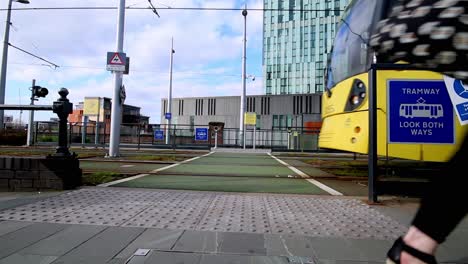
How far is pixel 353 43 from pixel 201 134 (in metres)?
20.1

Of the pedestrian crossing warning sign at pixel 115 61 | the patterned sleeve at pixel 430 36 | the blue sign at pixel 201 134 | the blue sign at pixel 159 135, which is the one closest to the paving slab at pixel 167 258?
the patterned sleeve at pixel 430 36

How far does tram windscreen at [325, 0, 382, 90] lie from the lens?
6846 mm

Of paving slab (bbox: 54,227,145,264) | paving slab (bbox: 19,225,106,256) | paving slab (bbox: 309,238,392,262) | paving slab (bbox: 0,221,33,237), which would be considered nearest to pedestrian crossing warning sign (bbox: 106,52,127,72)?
paving slab (bbox: 0,221,33,237)

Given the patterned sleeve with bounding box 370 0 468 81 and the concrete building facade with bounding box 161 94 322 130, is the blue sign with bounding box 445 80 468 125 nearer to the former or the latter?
the patterned sleeve with bounding box 370 0 468 81

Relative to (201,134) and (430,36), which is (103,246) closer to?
A: (430,36)

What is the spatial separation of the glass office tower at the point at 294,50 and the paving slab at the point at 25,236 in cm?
4612

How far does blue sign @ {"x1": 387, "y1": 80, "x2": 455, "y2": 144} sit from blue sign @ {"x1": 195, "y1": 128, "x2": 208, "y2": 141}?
2110 centimetres

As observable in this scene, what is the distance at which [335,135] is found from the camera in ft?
24.9

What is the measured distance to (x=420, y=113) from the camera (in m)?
6.01

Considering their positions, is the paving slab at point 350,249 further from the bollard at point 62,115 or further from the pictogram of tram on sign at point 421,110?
the bollard at point 62,115

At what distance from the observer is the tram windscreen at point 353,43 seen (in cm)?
685

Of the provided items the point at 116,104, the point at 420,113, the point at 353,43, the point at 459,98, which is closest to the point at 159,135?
the point at 116,104

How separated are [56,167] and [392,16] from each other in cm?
591

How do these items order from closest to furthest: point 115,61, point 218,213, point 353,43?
point 218,213, point 353,43, point 115,61
